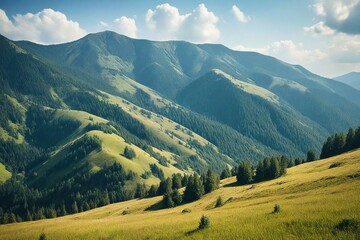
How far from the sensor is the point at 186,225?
34531mm

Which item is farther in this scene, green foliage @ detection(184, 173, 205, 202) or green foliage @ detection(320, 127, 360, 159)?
green foliage @ detection(320, 127, 360, 159)

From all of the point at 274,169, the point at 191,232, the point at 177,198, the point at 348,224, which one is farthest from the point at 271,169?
the point at 348,224

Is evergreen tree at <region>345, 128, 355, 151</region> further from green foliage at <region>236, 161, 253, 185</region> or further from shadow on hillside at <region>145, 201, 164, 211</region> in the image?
shadow on hillside at <region>145, 201, 164, 211</region>

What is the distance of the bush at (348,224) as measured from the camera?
2095 centimetres

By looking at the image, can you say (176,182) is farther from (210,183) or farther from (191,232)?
(191,232)

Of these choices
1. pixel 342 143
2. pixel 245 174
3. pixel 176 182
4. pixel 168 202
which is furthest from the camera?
pixel 176 182

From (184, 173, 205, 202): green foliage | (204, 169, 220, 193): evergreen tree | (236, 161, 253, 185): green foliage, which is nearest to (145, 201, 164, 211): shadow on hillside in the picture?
(184, 173, 205, 202): green foliage

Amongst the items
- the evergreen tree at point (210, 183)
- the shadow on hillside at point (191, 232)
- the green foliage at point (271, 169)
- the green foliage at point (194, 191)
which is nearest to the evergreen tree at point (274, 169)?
the green foliage at point (271, 169)

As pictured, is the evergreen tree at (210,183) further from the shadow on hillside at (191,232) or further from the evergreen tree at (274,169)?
the shadow on hillside at (191,232)

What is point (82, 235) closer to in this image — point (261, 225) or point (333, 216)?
point (261, 225)

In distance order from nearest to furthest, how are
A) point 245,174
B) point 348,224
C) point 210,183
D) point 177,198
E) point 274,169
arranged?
point 348,224 → point 177,198 → point 274,169 → point 245,174 → point 210,183

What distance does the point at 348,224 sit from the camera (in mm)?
21344

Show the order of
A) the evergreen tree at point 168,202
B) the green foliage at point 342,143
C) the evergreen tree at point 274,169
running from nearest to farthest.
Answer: the evergreen tree at point 168,202
the evergreen tree at point 274,169
the green foliage at point 342,143

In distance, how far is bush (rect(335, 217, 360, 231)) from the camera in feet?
68.7
